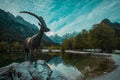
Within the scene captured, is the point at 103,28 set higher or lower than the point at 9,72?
higher

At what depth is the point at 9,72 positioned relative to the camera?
10141 millimetres

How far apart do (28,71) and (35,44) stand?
188 cm

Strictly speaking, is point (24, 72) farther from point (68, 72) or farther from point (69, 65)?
point (69, 65)

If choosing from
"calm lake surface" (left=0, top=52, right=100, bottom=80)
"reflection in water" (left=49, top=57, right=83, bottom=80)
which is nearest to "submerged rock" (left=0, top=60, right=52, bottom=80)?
"reflection in water" (left=49, top=57, right=83, bottom=80)

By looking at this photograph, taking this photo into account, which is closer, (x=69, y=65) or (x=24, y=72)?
(x=24, y=72)

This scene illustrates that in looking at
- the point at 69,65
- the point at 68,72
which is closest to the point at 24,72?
the point at 68,72

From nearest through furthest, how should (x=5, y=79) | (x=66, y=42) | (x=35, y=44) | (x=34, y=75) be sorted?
(x=5, y=79) < (x=34, y=75) < (x=35, y=44) < (x=66, y=42)

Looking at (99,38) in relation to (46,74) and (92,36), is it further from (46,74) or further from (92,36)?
(46,74)

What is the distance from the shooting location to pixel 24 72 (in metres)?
10.3

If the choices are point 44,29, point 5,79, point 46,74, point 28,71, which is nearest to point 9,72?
point 5,79

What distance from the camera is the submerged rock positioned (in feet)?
32.8

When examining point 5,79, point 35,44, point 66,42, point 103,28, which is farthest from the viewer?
point 66,42

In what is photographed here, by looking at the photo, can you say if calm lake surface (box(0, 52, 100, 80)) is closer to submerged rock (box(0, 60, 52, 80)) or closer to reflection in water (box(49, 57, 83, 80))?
reflection in water (box(49, 57, 83, 80))

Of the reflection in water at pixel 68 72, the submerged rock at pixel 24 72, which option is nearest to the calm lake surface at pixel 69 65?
the reflection in water at pixel 68 72
